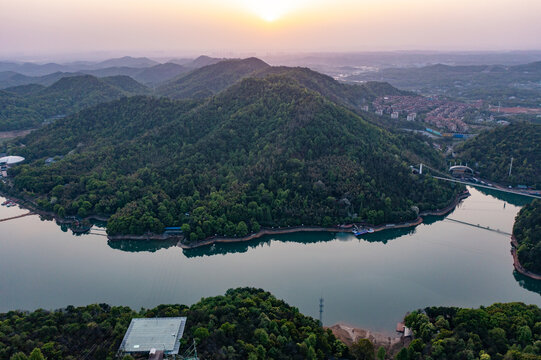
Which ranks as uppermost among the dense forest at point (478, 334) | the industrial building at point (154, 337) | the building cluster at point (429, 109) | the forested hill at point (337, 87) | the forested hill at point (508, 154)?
the forested hill at point (337, 87)

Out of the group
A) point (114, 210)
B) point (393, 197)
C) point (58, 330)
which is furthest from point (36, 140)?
point (393, 197)

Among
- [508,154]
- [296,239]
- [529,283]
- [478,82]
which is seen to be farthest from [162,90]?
[478,82]

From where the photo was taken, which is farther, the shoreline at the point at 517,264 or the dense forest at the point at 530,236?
the dense forest at the point at 530,236

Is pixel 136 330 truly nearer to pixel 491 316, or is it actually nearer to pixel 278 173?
pixel 491 316

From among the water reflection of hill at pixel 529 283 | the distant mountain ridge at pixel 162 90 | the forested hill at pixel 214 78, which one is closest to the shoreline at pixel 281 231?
the water reflection of hill at pixel 529 283

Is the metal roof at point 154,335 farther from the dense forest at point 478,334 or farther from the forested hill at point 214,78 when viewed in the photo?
the forested hill at point 214,78
